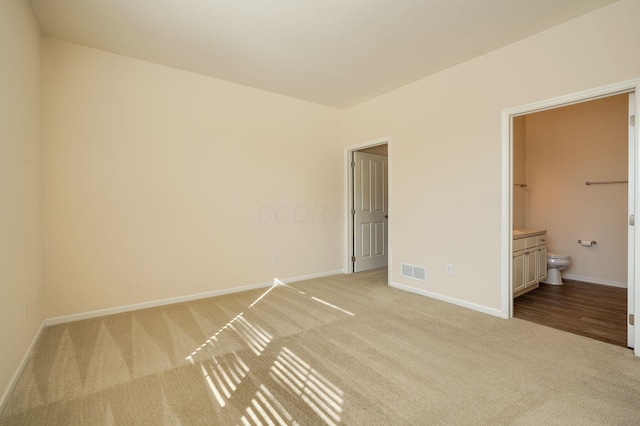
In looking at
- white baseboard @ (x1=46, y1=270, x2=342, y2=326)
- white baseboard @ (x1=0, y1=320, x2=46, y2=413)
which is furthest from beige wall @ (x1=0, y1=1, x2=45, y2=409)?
white baseboard @ (x1=46, y1=270, x2=342, y2=326)

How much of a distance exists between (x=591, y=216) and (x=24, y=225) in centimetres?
682

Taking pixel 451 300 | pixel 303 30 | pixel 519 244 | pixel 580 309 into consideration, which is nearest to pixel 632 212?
pixel 519 244

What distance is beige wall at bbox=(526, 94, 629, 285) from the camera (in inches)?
164

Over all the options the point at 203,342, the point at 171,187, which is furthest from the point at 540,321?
the point at 171,187

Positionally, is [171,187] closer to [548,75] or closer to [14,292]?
[14,292]

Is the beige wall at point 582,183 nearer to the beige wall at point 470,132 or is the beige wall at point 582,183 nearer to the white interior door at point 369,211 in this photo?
the beige wall at point 470,132

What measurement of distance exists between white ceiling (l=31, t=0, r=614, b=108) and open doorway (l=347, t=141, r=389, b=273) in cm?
184

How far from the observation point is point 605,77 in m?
2.44

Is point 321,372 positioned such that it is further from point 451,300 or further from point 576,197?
point 576,197

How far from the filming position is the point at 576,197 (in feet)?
14.9

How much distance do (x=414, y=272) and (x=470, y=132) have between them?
6.33 ft

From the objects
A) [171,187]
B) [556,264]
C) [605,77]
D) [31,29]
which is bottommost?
[556,264]

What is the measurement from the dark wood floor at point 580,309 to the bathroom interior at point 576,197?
0.05ft

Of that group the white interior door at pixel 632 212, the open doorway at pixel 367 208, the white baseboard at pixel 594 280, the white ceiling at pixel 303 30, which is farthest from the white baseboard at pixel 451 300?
the white ceiling at pixel 303 30
